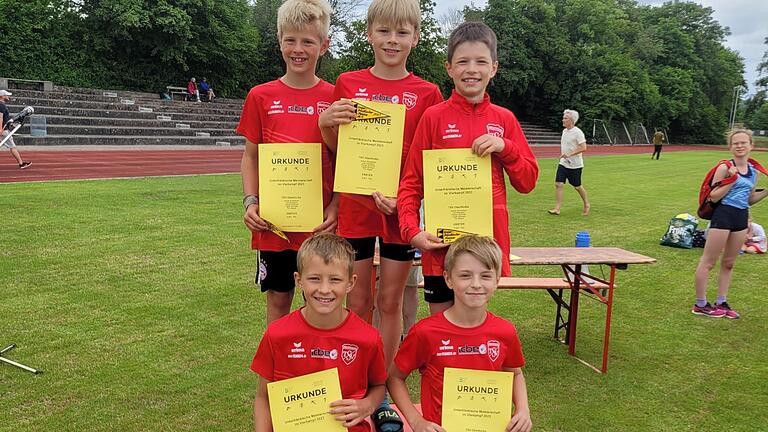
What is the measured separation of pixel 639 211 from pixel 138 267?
10187 millimetres

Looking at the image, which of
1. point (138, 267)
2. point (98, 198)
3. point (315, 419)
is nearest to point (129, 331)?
point (138, 267)

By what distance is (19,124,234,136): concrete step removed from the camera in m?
22.9

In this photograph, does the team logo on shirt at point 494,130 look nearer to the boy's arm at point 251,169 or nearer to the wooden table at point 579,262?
the boy's arm at point 251,169

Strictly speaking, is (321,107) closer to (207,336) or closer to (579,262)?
(579,262)

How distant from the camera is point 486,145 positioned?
2.49 meters

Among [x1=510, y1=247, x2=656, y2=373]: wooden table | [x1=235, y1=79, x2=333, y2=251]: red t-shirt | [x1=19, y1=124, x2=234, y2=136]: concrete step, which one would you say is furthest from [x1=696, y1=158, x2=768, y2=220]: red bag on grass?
[x1=19, y1=124, x2=234, y2=136]: concrete step

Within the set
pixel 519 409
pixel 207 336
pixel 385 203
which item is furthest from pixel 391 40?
pixel 207 336

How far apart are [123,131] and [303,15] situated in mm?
24863

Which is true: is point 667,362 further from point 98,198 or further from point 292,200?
point 98,198

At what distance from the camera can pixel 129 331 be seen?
187 inches

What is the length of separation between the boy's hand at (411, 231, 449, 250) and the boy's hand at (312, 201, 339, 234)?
551mm

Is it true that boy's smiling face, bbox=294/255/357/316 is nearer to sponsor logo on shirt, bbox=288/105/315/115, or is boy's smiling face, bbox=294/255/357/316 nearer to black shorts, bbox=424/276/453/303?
black shorts, bbox=424/276/453/303

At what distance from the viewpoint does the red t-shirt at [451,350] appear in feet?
8.22

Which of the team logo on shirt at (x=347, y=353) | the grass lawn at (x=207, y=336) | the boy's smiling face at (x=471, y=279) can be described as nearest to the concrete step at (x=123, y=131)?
the grass lawn at (x=207, y=336)
